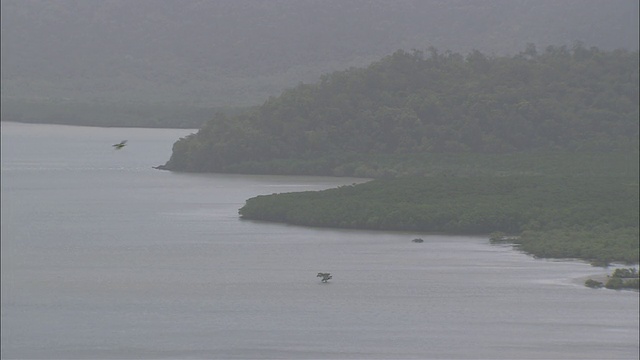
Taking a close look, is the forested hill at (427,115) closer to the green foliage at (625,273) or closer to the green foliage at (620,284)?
the green foliage at (625,273)

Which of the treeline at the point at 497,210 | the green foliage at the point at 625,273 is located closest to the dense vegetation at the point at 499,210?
the treeline at the point at 497,210

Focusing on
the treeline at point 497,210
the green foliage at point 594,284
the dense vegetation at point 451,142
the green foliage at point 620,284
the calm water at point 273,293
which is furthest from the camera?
the dense vegetation at point 451,142

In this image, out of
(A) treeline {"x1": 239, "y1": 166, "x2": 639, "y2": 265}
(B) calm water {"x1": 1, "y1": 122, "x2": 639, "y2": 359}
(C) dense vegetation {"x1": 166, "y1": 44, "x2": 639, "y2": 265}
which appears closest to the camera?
(B) calm water {"x1": 1, "y1": 122, "x2": 639, "y2": 359}

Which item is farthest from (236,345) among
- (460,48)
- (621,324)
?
(460,48)

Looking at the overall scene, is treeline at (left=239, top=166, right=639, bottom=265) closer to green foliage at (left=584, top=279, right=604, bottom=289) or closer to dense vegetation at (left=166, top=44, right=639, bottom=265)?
dense vegetation at (left=166, top=44, right=639, bottom=265)

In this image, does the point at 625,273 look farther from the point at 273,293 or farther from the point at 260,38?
the point at 260,38

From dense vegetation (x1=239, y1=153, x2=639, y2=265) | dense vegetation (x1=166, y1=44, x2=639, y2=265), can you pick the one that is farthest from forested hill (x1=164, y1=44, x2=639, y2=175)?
dense vegetation (x1=239, y1=153, x2=639, y2=265)
